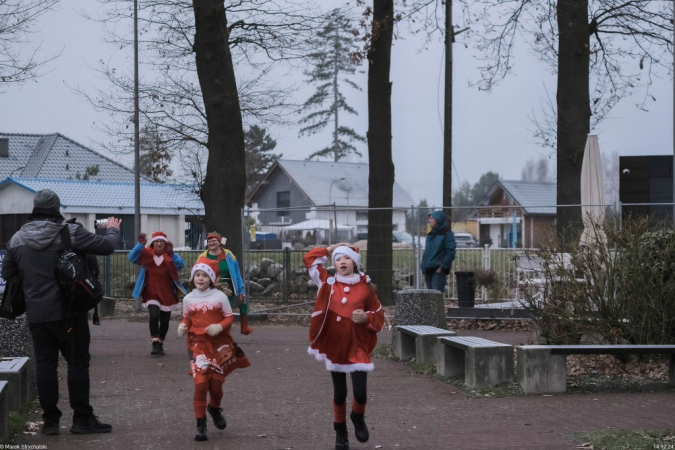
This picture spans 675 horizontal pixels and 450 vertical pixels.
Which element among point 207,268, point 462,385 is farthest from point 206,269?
point 462,385

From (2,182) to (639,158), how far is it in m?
32.3

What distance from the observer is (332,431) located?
7.71m

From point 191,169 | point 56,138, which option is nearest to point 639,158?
point 191,169

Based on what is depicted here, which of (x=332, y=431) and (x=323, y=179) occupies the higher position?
(x=323, y=179)

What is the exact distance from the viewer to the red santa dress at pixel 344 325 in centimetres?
714

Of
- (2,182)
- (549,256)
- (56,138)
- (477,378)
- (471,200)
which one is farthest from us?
(471,200)

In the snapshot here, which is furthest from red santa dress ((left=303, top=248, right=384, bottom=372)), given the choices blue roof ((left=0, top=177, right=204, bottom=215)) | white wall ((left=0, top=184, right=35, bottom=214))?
white wall ((left=0, top=184, right=35, bottom=214))

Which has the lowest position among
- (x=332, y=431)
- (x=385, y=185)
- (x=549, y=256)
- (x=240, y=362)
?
(x=332, y=431)

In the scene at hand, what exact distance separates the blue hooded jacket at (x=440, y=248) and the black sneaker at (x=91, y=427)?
8293 millimetres

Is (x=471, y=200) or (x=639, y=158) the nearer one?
(x=639, y=158)

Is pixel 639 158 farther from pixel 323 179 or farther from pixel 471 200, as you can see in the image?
pixel 471 200

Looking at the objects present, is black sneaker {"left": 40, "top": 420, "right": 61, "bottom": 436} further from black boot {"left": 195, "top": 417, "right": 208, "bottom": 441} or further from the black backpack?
black boot {"left": 195, "top": 417, "right": 208, "bottom": 441}

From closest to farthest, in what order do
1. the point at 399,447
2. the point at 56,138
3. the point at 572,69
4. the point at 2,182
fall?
the point at 399,447
the point at 572,69
the point at 2,182
the point at 56,138

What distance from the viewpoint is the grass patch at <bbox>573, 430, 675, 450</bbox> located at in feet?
21.8
